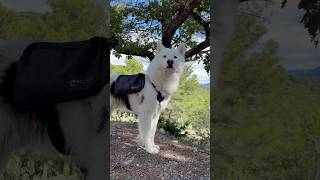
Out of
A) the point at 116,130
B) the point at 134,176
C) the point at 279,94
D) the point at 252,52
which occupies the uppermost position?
the point at 252,52

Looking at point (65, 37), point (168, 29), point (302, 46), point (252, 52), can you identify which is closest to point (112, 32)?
point (168, 29)

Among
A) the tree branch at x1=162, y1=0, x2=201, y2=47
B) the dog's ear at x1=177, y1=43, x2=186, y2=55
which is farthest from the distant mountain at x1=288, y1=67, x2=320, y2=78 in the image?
the tree branch at x1=162, y1=0, x2=201, y2=47

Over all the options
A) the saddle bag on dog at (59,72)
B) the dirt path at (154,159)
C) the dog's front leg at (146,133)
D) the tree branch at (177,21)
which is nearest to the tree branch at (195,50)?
the tree branch at (177,21)

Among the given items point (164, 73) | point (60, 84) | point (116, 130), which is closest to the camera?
point (60, 84)

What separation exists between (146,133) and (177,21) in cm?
75

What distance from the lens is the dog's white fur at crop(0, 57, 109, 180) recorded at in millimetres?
1484

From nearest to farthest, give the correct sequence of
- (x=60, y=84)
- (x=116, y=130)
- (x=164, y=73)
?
(x=60, y=84) < (x=164, y=73) < (x=116, y=130)

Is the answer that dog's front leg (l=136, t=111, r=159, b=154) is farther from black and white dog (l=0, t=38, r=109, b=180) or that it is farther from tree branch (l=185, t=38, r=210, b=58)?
black and white dog (l=0, t=38, r=109, b=180)

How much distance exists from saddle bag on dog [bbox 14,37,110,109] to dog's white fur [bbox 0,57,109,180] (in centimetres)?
5

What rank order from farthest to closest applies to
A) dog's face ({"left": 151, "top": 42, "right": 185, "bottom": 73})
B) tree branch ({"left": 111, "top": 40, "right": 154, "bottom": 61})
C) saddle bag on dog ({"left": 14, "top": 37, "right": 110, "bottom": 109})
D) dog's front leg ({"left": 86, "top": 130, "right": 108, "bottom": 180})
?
tree branch ({"left": 111, "top": 40, "right": 154, "bottom": 61})
dog's face ({"left": 151, "top": 42, "right": 185, "bottom": 73})
dog's front leg ({"left": 86, "top": 130, "right": 108, "bottom": 180})
saddle bag on dog ({"left": 14, "top": 37, "right": 110, "bottom": 109})

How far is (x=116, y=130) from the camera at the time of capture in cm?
229

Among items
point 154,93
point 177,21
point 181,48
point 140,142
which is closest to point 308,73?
point 181,48

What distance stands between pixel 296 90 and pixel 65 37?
0.99m

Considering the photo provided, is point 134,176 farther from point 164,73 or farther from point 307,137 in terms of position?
point 307,137
